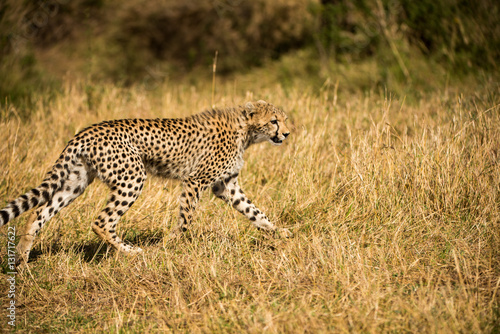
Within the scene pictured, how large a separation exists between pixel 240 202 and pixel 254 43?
33.7ft

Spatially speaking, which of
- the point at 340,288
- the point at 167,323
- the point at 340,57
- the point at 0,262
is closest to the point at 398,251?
the point at 340,288

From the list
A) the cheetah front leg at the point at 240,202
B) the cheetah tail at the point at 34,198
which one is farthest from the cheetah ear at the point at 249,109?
the cheetah tail at the point at 34,198

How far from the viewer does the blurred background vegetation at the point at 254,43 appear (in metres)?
7.30

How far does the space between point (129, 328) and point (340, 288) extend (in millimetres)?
1150

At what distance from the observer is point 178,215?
3979mm

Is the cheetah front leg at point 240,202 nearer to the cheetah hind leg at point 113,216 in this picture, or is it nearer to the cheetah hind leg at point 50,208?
the cheetah hind leg at point 113,216

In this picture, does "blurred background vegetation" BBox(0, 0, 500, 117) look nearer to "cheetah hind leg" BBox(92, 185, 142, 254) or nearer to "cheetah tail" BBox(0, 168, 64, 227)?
"cheetah hind leg" BBox(92, 185, 142, 254)

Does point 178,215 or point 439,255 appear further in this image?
point 178,215

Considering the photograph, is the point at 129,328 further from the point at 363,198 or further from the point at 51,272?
the point at 363,198

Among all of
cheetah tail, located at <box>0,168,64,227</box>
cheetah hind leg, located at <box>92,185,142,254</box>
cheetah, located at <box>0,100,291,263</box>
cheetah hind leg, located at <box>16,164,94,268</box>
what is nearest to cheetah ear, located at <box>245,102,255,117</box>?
cheetah, located at <box>0,100,291,263</box>

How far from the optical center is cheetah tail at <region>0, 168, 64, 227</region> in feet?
10.3

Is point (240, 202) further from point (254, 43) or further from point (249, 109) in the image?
point (254, 43)

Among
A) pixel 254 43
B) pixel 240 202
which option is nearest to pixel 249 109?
pixel 240 202

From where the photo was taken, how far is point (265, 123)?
14.2 ft
